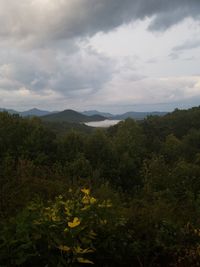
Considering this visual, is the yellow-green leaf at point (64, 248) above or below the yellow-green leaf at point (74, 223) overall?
below

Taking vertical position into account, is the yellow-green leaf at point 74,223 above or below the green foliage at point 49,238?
above

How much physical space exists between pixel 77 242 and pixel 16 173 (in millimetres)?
5371

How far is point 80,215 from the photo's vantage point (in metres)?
5.24

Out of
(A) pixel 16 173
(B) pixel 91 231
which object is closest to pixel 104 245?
(B) pixel 91 231

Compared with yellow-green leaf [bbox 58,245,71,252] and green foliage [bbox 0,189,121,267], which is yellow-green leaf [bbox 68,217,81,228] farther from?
yellow-green leaf [bbox 58,245,71,252]

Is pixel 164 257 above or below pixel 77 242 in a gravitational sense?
below

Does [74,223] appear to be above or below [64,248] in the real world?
above

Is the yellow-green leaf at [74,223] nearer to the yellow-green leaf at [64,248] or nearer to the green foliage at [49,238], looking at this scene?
the green foliage at [49,238]

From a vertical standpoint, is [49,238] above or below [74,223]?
below

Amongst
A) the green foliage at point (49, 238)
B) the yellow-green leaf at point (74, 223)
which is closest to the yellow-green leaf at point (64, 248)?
the green foliage at point (49, 238)

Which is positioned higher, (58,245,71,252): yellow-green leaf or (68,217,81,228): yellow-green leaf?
(68,217,81,228): yellow-green leaf

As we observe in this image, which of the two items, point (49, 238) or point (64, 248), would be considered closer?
point (64, 248)

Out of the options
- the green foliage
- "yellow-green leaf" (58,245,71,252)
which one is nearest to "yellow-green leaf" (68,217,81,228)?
the green foliage

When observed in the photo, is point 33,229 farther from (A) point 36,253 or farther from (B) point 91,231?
(B) point 91,231
